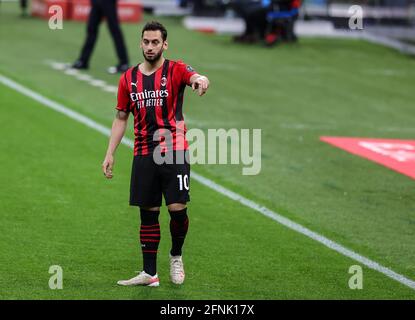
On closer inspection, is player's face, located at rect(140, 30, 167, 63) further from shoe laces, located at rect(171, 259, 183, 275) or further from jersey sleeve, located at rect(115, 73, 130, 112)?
shoe laces, located at rect(171, 259, 183, 275)

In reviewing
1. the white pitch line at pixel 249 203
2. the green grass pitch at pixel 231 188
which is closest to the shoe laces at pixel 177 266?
the green grass pitch at pixel 231 188

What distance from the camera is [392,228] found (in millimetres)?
11875

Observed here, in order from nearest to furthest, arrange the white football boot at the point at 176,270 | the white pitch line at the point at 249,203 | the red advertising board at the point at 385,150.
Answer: the white football boot at the point at 176,270 < the white pitch line at the point at 249,203 < the red advertising board at the point at 385,150

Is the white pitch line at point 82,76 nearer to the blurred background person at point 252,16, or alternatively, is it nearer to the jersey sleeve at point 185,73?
the blurred background person at point 252,16

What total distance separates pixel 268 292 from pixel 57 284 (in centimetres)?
167

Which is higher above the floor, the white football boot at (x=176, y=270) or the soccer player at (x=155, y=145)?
the soccer player at (x=155, y=145)

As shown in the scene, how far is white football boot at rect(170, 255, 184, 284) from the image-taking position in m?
9.47

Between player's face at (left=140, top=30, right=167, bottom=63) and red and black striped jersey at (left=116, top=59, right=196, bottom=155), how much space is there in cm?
15

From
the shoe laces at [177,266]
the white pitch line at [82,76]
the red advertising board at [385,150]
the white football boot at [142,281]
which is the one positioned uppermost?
the shoe laces at [177,266]

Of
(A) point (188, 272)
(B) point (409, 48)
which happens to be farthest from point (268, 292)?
(B) point (409, 48)

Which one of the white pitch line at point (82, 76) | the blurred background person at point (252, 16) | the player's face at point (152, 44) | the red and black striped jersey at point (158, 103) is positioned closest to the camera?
the player's face at point (152, 44)

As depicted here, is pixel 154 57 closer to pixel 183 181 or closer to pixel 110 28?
pixel 183 181

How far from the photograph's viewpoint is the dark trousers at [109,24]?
68.0ft

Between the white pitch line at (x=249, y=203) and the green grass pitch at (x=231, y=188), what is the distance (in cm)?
11
